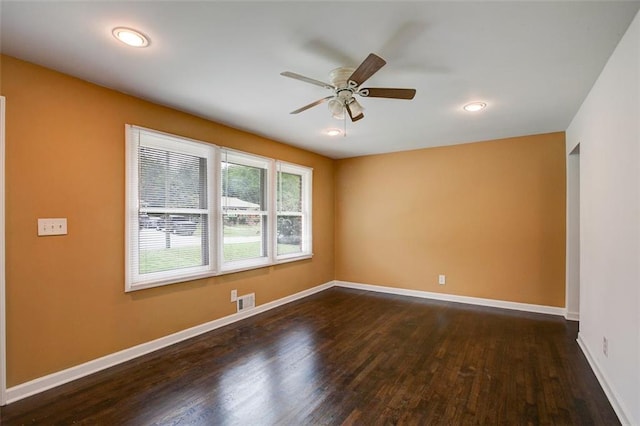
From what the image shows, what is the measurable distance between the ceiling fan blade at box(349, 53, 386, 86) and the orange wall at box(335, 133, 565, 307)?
3182 mm

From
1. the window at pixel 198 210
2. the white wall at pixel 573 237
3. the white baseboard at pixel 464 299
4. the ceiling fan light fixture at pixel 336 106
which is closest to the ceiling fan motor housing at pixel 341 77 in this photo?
the ceiling fan light fixture at pixel 336 106

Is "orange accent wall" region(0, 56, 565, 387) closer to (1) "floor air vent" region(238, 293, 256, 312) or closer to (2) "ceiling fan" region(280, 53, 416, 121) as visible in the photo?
(1) "floor air vent" region(238, 293, 256, 312)

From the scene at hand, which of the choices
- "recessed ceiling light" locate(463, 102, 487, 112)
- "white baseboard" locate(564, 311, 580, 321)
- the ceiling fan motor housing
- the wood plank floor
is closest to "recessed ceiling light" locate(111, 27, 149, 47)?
→ the ceiling fan motor housing

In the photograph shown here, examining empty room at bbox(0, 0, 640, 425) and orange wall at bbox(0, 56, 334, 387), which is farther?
orange wall at bbox(0, 56, 334, 387)

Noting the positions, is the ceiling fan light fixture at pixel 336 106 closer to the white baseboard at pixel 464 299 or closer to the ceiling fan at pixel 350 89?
the ceiling fan at pixel 350 89

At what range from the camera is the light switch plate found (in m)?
2.33

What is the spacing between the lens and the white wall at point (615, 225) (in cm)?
179

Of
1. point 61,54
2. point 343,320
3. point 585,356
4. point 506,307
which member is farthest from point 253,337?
point 506,307

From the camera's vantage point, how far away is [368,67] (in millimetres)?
1907

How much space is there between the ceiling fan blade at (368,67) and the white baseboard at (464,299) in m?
3.83

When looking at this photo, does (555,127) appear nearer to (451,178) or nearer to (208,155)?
(451,178)

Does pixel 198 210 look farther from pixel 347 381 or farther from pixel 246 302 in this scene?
pixel 347 381

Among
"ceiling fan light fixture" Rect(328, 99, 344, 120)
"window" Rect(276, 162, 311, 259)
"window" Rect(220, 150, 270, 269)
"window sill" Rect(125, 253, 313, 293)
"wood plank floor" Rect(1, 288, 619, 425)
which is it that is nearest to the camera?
"wood plank floor" Rect(1, 288, 619, 425)

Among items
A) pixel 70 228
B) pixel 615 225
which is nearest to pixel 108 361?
pixel 70 228
